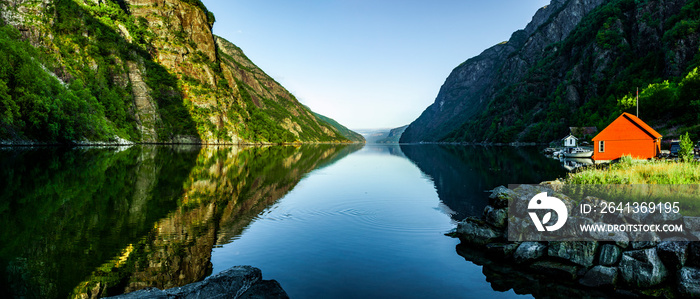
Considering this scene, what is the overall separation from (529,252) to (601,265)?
6.98 ft

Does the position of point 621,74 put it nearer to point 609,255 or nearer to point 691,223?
point 691,223

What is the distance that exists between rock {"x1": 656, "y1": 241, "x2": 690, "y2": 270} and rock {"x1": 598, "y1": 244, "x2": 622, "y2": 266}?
1.03 meters

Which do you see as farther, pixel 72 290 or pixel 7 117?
pixel 7 117

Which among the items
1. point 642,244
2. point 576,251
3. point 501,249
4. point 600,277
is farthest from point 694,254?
point 501,249

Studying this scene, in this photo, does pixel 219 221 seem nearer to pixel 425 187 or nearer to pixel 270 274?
pixel 270 274

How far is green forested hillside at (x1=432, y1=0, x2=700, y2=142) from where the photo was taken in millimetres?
88938

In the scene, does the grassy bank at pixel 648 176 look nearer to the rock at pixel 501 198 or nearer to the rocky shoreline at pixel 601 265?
the rock at pixel 501 198

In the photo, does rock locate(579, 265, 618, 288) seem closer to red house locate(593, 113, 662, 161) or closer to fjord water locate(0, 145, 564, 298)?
fjord water locate(0, 145, 564, 298)

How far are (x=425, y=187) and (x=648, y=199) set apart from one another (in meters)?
19.9

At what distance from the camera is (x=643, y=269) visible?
10.2 m

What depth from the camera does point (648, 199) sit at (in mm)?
13664

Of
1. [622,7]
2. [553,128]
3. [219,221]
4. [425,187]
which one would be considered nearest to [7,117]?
[219,221]

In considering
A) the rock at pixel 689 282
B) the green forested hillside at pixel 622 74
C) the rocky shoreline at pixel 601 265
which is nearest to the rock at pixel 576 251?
the rocky shoreline at pixel 601 265

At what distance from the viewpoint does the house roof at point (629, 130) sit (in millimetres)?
50969
